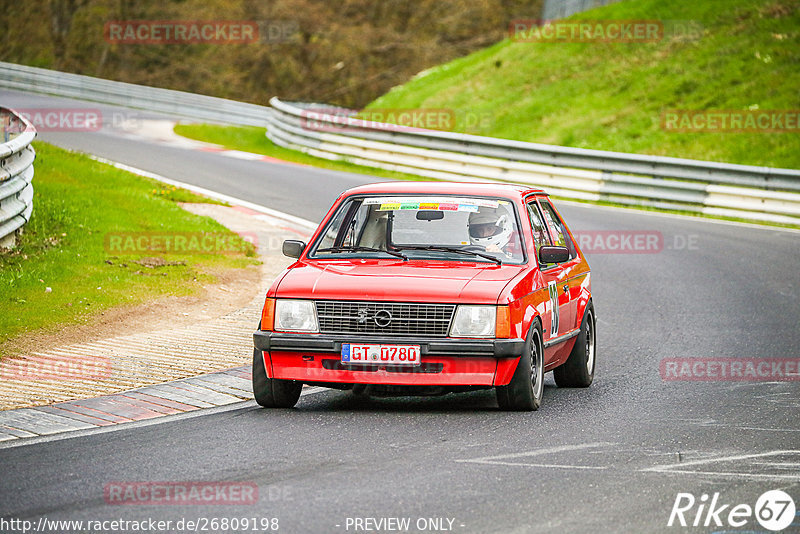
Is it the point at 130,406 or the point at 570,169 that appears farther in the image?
the point at 570,169

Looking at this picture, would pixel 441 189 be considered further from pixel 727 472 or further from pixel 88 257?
pixel 88 257

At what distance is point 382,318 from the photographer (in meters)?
7.89

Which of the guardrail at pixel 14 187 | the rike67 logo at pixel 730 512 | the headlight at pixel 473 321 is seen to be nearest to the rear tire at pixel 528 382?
the headlight at pixel 473 321

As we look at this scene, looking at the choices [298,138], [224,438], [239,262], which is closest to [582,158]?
[298,138]

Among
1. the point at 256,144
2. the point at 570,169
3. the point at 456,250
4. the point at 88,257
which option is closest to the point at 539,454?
the point at 456,250

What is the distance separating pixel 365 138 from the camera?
93.3 feet

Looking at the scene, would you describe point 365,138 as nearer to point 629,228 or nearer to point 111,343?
point 629,228

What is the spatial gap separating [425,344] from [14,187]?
6.97 metres

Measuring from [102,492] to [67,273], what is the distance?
698 cm

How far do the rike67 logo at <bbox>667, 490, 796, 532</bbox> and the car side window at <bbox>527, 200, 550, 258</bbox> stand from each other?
3.37 m

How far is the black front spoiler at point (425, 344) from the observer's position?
780 centimetres

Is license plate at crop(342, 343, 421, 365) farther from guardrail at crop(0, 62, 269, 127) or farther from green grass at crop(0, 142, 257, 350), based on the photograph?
guardrail at crop(0, 62, 269, 127)

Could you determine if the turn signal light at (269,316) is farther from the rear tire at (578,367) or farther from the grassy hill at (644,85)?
the grassy hill at (644,85)

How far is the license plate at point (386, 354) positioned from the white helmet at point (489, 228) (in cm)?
133
